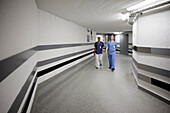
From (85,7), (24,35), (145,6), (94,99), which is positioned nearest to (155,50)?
(145,6)

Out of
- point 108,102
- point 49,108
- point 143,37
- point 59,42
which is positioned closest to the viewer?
point 49,108

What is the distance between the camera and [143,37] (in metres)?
3.35

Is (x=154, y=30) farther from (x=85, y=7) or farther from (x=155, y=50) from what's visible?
(x=85, y=7)

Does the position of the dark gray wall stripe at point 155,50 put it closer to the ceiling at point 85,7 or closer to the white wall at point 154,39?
the white wall at point 154,39

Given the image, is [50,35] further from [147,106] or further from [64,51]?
[147,106]

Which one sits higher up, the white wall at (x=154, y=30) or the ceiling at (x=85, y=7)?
the ceiling at (x=85, y=7)

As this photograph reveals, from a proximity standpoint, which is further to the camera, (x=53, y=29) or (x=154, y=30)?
(x=53, y=29)

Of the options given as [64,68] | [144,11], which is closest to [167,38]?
[144,11]

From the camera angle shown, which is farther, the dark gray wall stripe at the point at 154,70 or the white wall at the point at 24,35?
the dark gray wall stripe at the point at 154,70

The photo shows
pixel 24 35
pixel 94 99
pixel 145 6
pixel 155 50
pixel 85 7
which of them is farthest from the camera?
pixel 85 7

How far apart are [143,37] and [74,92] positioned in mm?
3001

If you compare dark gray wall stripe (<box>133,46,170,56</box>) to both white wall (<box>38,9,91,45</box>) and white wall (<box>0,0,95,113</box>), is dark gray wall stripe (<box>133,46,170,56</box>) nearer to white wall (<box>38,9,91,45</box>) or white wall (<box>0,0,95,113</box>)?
white wall (<box>0,0,95,113</box>)

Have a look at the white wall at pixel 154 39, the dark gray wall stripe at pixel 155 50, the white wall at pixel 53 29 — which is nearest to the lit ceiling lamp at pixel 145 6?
the white wall at pixel 154 39

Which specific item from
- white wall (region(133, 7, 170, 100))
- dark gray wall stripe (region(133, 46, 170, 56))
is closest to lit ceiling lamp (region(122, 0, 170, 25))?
white wall (region(133, 7, 170, 100))
